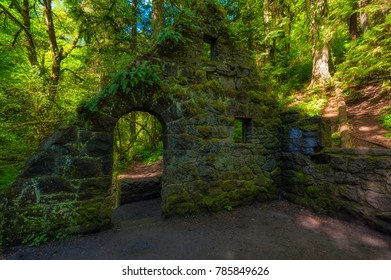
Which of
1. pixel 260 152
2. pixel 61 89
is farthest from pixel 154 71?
pixel 260 152

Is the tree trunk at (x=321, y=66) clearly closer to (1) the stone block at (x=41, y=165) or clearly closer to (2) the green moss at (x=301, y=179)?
(2) the green moss at (x=301, y=179)

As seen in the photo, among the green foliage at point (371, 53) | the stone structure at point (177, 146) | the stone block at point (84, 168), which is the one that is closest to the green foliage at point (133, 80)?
the stone structure at point (177, 146)

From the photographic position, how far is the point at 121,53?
266 inches

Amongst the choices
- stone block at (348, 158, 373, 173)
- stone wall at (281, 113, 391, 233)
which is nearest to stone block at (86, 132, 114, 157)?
stone wall at (281, 113, 391, 233)

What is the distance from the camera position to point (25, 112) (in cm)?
412

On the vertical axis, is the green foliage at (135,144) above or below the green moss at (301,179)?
above

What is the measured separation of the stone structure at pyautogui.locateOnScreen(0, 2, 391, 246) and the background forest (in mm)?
463

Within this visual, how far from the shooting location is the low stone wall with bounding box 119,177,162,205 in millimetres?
5824

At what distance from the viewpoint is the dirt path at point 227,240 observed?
9.55 feet

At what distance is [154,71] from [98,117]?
4.70ft

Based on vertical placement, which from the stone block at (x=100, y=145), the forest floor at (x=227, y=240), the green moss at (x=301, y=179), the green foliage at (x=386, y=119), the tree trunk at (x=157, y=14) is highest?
the tree trunk at (x=157, y=14)

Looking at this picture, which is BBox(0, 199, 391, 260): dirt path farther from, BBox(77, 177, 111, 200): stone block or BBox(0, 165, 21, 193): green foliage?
BBox(0, 165, 21, 193): green foliage

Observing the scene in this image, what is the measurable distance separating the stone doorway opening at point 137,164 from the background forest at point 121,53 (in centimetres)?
9

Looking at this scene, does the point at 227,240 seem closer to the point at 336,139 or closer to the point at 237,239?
the point at 237,239
